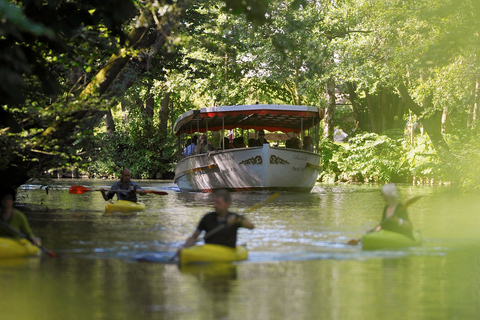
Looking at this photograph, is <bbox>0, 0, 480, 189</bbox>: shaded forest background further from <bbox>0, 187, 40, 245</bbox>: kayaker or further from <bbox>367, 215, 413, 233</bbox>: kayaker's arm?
<bbox>367, 215, 413, 233</bbox>: kayaker's arm

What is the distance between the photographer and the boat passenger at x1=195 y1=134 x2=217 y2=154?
1167 inches

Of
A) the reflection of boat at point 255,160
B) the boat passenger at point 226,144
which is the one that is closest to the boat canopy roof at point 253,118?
the reflection of boat at point 255,160

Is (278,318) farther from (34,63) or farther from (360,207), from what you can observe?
(360,207)

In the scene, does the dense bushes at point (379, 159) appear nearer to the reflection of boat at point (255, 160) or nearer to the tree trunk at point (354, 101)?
the tree trunk at point (354, 101)

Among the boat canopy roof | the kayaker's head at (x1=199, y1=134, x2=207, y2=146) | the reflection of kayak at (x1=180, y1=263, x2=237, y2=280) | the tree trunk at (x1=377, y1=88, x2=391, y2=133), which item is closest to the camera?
the reflection of kayak at (x1=180, y1=263, x2=237, y2=280)

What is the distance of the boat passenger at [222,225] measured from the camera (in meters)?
11.0

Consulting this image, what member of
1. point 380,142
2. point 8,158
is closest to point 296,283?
point 8,158

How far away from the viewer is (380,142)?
42.0 meters

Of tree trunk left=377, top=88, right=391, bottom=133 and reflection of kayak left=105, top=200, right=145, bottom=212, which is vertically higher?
tree trunk left=377, top=88, right=391, bottom=133

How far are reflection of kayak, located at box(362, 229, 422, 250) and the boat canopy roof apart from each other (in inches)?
618

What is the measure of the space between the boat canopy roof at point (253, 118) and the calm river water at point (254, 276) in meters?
10.8

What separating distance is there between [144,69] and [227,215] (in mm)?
11600

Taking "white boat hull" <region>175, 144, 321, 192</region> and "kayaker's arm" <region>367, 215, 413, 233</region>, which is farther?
"white boat hull" <region>175, 144, 321, 192</region>

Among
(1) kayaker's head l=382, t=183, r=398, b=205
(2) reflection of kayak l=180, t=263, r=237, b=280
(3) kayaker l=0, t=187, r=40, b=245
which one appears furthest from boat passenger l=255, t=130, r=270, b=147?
(2) reflection of kayak l=180, t=263, r=237, b=280
